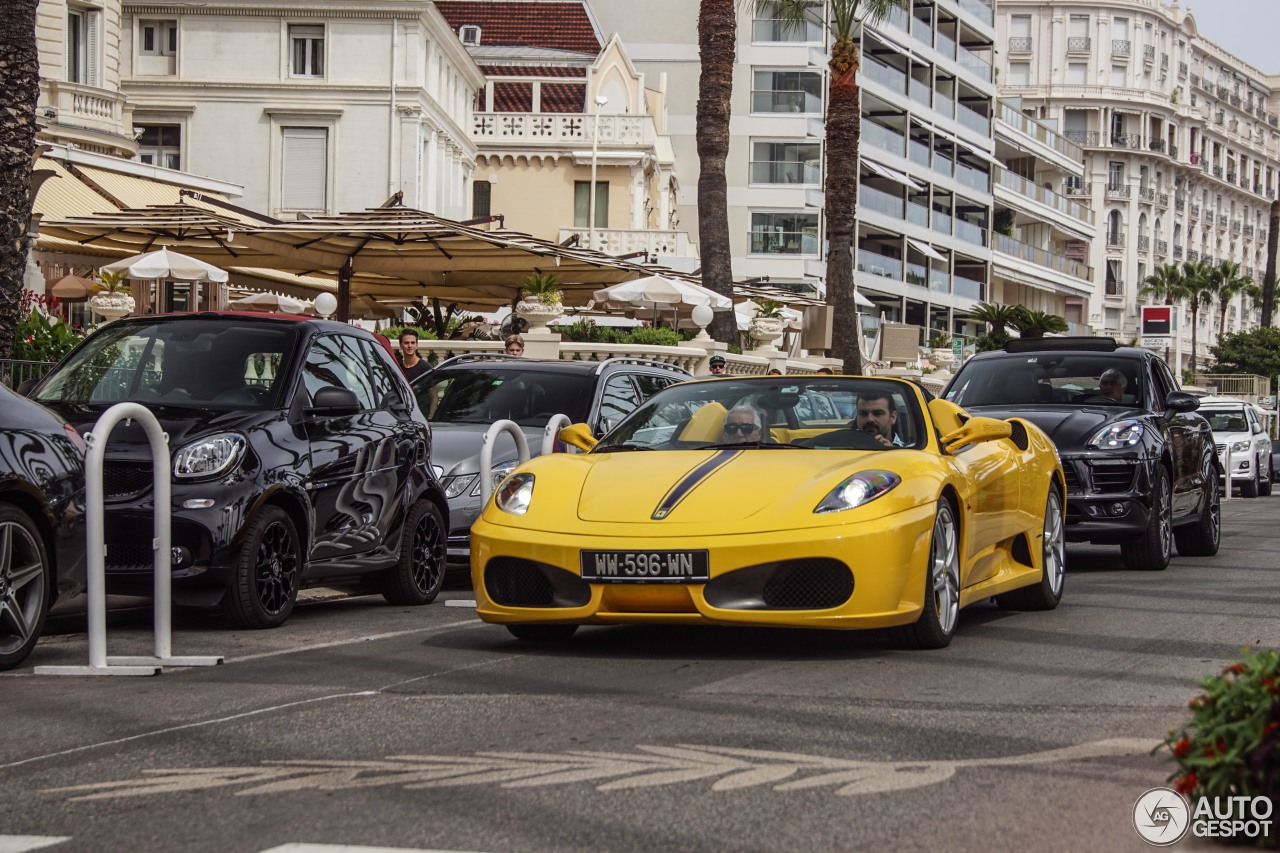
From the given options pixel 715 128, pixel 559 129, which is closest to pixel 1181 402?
pixel 715 128

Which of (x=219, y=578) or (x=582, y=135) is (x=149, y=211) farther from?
(x=582, y=135)

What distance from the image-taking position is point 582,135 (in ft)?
196

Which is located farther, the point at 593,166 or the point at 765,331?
the point at 593,166

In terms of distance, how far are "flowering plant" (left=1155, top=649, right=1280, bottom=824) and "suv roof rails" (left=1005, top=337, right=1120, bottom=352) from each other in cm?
1141

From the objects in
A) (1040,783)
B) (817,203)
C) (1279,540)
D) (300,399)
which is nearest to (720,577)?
(1040,783)

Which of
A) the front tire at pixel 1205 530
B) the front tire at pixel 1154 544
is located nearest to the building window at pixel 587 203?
the front tire at pixel 1205 530

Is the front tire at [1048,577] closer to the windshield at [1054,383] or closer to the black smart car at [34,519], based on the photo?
the windshield at [1054,383]

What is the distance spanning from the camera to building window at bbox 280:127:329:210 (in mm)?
50562

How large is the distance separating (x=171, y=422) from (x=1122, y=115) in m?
119

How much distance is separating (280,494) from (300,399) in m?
0.76

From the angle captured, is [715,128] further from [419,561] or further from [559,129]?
[559,129]

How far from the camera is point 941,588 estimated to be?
28.0ft

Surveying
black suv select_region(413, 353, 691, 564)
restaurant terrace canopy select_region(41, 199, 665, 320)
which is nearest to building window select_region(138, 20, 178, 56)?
restaurant terrace canopy select_region(41, 199, 665, 320)

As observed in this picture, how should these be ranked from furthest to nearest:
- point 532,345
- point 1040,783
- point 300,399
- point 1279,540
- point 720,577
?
point 532,345
point 1279,540
point 300,399
point 720,577
point 1040,783
